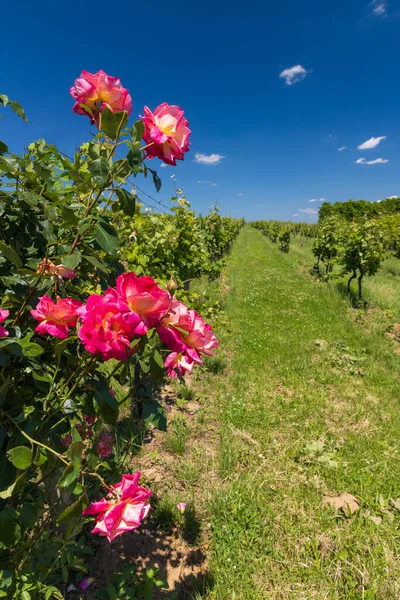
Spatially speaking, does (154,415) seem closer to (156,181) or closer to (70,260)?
(70,260)

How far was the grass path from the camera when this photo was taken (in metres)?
1.98

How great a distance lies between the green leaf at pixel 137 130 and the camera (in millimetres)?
766

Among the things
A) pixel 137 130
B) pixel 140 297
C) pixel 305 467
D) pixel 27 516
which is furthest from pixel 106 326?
pixel 305 467

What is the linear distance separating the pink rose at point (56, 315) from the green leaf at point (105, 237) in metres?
0.18

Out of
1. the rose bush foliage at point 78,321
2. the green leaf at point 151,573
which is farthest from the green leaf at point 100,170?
the green leaf at point 151,573

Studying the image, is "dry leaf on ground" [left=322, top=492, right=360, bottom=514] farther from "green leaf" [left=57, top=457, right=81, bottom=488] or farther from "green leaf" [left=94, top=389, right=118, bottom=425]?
"green leaf" [left=57, top=457, right=81, bottom=488]

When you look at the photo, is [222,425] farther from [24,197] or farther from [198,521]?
[24,197]

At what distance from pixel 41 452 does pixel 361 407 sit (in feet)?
12.5

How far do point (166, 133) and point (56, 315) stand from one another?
583 millimetres

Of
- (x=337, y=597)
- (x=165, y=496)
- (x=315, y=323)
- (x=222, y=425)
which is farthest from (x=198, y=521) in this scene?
(x=315, y=323)

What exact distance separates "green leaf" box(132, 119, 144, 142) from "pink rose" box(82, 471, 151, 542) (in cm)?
88

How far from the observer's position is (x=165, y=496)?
2.33m

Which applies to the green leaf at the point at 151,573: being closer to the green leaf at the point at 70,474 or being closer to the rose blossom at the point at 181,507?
the rose blossom at the point at 181,507

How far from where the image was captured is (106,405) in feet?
3.20
